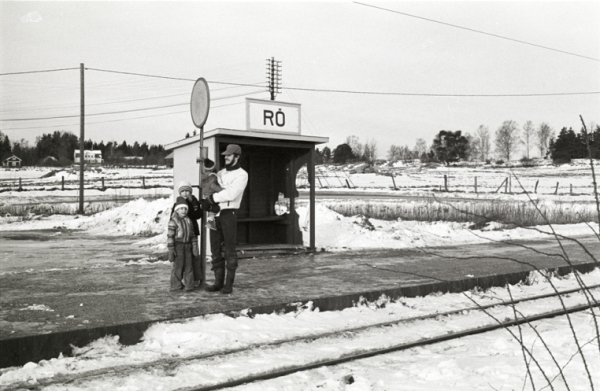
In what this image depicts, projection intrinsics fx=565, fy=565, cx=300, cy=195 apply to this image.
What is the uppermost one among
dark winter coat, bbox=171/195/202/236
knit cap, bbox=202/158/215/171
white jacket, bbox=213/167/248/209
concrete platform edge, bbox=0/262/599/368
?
knit cap, bbox=202/158/215/171

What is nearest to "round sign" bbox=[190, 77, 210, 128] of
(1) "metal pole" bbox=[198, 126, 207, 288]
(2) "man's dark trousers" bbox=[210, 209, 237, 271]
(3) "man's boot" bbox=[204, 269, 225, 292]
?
(1) "metal pole" bbox=[198, 126, 207, 288]

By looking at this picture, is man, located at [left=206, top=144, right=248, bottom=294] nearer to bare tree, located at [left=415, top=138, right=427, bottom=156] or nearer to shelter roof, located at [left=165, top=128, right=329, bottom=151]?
shelter roof, located at [left=165, top=128, right=329, bottom=151]

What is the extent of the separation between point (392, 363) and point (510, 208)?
64.2 feet

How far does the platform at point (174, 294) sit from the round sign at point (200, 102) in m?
2.37

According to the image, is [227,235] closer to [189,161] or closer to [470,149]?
[189,161]

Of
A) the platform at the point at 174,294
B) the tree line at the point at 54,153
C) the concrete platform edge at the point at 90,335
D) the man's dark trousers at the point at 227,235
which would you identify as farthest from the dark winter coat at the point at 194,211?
the tree line at the point at 54,153

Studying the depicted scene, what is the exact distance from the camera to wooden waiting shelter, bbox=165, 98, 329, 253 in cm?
1162

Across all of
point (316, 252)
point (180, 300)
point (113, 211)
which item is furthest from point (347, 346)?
point (113, 211)

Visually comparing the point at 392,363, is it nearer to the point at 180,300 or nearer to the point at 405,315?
the point at 405,315

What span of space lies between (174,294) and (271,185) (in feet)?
18.5

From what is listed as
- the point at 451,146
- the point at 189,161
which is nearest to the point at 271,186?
the point at 189,161

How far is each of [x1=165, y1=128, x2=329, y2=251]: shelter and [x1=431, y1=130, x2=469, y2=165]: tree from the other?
8472 centimetres

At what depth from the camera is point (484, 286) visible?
907 cm

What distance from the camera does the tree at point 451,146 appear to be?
310ft
